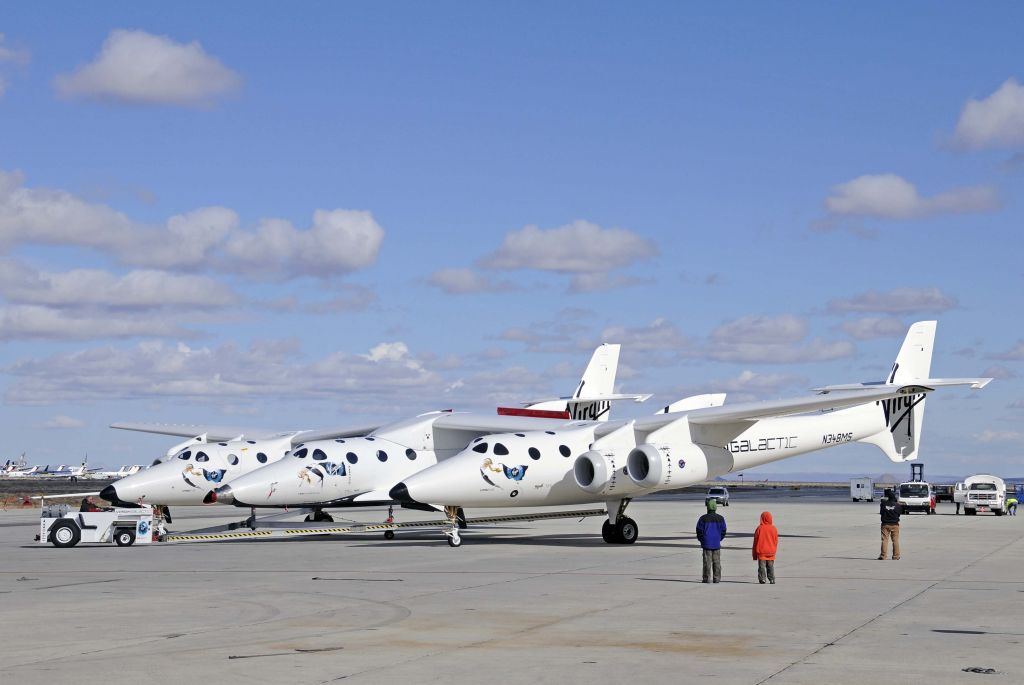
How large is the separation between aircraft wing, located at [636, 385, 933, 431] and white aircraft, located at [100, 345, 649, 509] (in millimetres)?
6075

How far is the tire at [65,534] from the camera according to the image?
32062mm

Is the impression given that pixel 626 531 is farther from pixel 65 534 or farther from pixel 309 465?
pixel 65 534

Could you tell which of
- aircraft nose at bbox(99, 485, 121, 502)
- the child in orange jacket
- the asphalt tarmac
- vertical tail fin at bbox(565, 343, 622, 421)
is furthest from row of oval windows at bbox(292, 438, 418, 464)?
vertical tail fin at bbox(565, 343, 622, 421)

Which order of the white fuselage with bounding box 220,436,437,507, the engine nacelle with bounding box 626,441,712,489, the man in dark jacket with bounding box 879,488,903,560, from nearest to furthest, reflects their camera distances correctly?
the man in dark jacket with bounding box 879,488,903,560 → the engine nacelle with bounding box 626,441,712,489 → the white fuselage with bounding box 220,436,437,507

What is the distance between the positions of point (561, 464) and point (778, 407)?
565cm

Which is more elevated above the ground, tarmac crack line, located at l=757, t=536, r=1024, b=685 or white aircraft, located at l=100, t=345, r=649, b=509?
white aircraft, located at l=100, t=345, r=649, b=509

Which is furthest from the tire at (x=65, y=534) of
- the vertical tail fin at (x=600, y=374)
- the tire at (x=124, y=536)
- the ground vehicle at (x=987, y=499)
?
the ground vehicle at (x=987, y=499)

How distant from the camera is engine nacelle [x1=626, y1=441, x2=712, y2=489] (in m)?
31.1

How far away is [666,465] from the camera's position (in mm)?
31234

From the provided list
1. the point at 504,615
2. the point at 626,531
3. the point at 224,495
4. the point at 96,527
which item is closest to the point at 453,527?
the point at 626,531

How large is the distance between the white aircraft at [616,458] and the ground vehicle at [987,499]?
26312 mm

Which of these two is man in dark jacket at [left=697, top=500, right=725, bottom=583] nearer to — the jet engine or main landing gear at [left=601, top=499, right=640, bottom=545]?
the jet engine

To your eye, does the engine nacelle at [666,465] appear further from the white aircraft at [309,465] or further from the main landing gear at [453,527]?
the white aircraft at [309,465]

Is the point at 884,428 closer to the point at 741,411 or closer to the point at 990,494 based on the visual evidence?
the point at 741,411
